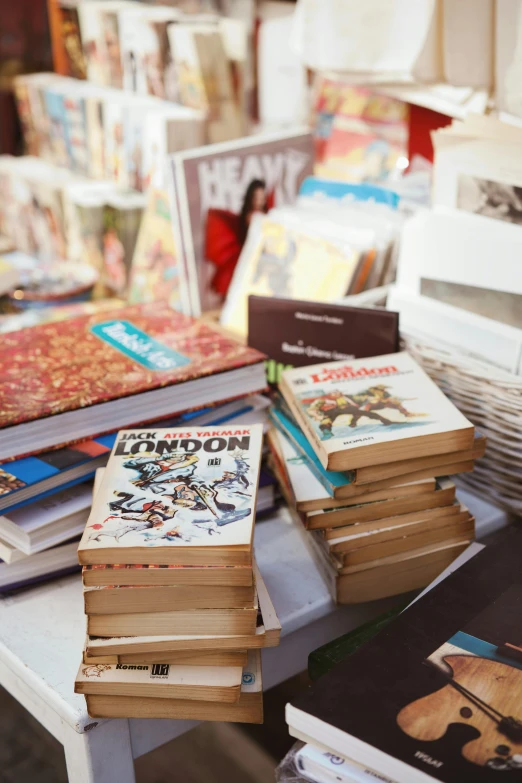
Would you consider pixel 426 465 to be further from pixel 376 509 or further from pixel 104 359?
pixel 104 359

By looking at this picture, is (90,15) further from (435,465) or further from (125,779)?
(125,779)

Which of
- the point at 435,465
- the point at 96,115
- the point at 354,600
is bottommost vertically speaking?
the point at 354,600

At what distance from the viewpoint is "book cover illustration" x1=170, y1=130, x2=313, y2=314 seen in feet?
4.79

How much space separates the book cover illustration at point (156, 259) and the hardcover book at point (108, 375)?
44 centimetres

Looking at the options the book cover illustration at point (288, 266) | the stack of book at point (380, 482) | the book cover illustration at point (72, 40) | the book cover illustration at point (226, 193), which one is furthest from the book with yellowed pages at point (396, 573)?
the book cover illustration at point (72, 40)

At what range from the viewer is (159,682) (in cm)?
71

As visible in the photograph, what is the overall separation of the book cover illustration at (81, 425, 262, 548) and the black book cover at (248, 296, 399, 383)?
303mm

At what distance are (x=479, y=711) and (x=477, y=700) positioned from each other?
1 cm

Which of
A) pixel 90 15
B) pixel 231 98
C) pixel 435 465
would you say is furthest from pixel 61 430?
pixel 90 15

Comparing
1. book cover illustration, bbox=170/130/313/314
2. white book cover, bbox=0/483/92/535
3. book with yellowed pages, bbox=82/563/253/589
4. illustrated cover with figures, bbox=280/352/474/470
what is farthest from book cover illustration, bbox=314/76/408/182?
book with yellowed pages, bbox=82/563/253/589

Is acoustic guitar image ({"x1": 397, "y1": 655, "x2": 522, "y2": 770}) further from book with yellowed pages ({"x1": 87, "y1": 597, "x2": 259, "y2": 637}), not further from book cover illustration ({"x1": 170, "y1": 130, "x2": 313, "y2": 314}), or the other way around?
book cover illustration ({"x1": 170, "y1": 130, "x2": 313, "y2": 314})

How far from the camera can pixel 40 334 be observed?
114 cm

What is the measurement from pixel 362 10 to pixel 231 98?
78 cm

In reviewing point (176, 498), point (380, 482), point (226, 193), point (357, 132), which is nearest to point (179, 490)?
point (176, 498)
